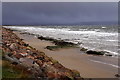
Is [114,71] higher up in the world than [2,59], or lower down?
lower down

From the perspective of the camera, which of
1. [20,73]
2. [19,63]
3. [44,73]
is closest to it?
[20,73]

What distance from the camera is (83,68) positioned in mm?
14742

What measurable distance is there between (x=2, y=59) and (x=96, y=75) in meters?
6.16

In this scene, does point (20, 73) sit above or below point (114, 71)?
above

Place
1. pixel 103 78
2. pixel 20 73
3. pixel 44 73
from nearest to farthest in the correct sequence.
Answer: pixel 20 73, pixel 44 73, pixel 103 78

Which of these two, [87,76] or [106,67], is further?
[106,67]

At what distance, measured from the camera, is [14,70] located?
8.75 m

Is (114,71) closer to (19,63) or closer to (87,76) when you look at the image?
(87,76)

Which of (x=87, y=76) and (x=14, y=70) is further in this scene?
(x=87, y=76)

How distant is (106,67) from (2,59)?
28.1 feet

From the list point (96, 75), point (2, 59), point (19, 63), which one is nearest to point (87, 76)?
point (96, 75)

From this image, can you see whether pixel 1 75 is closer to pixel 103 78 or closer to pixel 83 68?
pixel 103 78

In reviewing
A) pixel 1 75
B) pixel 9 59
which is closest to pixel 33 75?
pixel 1 75

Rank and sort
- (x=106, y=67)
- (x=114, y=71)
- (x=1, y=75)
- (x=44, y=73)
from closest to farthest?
(x=1, y=75)
(x=44, y=73)
(x=114, y=71)
(x=106, y=67)
